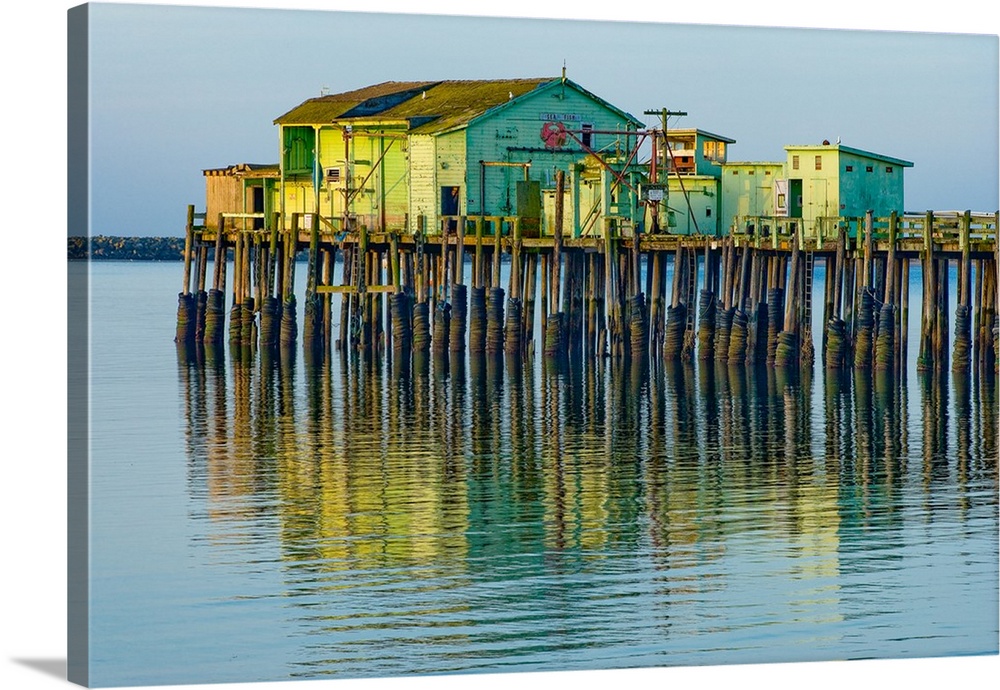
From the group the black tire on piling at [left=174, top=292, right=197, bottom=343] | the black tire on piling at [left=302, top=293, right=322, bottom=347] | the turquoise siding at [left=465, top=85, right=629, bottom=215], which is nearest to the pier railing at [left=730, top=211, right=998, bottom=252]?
the turquoise siding at [left=465, top=85, right=629, bottom=215]

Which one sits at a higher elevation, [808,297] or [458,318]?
[808,297]

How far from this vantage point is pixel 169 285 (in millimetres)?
117000

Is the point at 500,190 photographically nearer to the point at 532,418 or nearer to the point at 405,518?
the point at 532,418

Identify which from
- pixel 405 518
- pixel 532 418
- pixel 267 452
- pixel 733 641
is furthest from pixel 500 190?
pixel 733 641

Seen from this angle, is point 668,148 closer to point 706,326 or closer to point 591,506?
point 706,326

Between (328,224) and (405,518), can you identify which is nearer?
(405,518)

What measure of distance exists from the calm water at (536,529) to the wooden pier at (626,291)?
3.07m

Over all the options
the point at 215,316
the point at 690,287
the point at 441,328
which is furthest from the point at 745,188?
the point at 215,316

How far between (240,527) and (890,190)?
27854mm

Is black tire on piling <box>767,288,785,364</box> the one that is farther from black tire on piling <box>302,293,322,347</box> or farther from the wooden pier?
black tire on piling <box>302,293,322,347</box>

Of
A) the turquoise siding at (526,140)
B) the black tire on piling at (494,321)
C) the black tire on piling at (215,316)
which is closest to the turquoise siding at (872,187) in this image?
the turquoise siding at (526,140)

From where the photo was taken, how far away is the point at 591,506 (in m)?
29.6

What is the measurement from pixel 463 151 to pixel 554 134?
7.47ft

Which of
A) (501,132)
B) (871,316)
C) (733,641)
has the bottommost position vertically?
(733,641)
